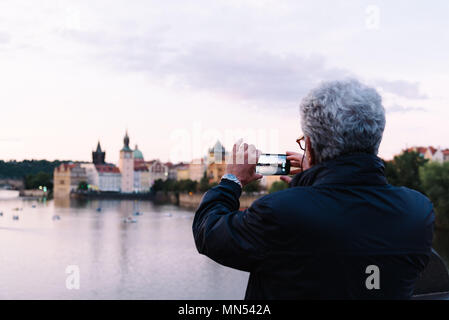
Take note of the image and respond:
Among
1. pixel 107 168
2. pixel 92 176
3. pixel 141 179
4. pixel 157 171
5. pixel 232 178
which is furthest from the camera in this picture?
pixel 157 171

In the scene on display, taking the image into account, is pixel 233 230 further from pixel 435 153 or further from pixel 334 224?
pixel 435 153

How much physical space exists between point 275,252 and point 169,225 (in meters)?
39.9

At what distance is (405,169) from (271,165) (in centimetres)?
3358

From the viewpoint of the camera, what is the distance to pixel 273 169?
4.41 feet

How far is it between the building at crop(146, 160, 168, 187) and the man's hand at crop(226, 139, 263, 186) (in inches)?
3802

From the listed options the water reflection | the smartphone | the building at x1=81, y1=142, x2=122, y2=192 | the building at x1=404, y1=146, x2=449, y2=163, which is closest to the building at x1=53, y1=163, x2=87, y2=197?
the building at x1=81, y1=142, x2=122, y2=192

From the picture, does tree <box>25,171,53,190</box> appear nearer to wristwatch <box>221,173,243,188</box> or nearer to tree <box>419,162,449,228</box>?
tree <box>419,162,449,228</box>

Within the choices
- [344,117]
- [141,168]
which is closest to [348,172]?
[344,117]

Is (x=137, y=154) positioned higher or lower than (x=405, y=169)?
higher

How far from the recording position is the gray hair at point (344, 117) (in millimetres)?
1114

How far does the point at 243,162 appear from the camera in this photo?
130 centimetres

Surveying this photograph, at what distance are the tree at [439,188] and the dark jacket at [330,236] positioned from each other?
25934 mm

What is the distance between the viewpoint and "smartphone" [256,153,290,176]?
52.5 inches
